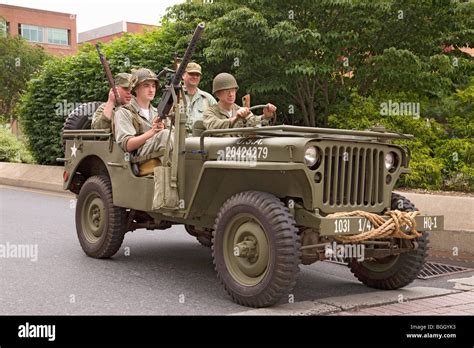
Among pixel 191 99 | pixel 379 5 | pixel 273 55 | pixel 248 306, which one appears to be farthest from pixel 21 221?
pixel 379 5

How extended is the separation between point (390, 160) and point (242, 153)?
1.39m

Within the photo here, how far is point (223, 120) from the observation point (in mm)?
6613

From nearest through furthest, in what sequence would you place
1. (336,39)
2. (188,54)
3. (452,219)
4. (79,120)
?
(188,54) < (452,219) < (79,120) < (336,39)

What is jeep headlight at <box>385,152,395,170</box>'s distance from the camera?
586cm

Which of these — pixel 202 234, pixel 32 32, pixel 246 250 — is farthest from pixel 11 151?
pixel 32 32

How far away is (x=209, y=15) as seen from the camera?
13.6 metres

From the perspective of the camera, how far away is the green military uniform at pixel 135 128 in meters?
6.71

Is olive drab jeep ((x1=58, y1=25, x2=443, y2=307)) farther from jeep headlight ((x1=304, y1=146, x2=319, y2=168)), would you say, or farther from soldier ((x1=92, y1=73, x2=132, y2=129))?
soldier ((x1=92, y1=73, x2=132, y2=129))

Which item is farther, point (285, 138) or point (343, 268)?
point (343, 268)

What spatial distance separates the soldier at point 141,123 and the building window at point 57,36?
69139 mm

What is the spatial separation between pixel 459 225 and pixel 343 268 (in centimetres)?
178

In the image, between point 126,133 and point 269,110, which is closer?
point 269,110

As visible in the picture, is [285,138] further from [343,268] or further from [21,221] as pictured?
[21,221]

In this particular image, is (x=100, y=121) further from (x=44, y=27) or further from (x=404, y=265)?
(x=44, y=27)
